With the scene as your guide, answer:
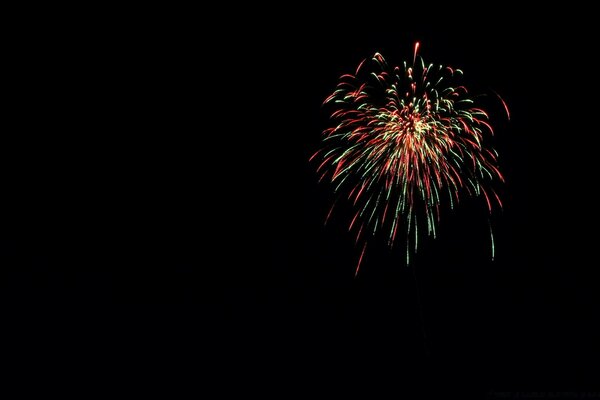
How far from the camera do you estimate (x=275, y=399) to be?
2436cm

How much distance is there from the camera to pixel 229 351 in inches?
1134

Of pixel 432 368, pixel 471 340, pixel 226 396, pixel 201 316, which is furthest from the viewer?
pixel 201 316

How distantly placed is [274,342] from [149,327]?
627 cm

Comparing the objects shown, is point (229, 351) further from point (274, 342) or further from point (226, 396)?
point (226, 396)

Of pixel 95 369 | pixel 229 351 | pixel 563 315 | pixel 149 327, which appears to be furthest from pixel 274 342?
pixel 563 315

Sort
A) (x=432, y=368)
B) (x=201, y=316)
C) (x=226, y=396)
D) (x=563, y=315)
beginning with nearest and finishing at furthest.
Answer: (x=432, y=368), (x=226, y=396), (x=563, y=315), (x=201, y=316)

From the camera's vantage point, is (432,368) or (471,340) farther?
(471,340)

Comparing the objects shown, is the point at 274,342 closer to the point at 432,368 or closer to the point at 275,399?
the point at 275,399

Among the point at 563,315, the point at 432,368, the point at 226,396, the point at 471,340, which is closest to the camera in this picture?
the point at 432,368

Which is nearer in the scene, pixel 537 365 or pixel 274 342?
pixel 537 365

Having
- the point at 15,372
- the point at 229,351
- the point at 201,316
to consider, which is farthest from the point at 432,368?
the point at 15,372

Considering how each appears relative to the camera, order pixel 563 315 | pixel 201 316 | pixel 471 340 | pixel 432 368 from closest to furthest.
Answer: pixel 432 368, pixel 471 340, pixel 563 315, pixel 201 316

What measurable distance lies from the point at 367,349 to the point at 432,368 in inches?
239

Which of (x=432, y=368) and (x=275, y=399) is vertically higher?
(x=432, y=368)
